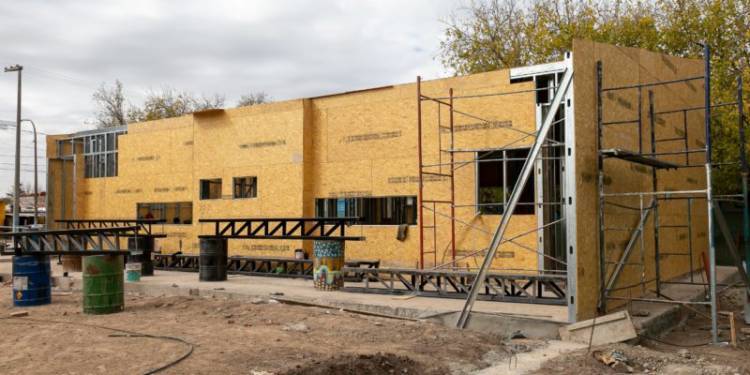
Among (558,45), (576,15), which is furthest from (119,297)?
(576,15)

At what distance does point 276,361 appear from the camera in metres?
7.87

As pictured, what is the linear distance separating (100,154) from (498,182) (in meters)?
19.0

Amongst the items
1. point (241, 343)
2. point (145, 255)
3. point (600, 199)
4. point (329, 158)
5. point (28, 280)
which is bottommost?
point (241, 343)

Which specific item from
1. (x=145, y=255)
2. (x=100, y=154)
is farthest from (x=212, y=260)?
(x=100, y=154)

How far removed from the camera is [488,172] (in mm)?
17391

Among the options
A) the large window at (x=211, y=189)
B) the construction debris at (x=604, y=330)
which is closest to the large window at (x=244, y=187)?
the large window at (x=211, y=189)

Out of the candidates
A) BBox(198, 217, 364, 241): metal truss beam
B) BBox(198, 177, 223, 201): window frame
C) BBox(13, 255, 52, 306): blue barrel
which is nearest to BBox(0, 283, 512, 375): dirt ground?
BBox(13, 255, 52, 306): blue barrel

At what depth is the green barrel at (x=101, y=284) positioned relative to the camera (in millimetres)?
12336

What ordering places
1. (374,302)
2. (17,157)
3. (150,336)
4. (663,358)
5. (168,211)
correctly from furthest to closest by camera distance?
(17,157) → (168,211) → (374,302) → (150,336) → (663,358)

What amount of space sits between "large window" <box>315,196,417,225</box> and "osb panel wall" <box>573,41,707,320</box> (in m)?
6.66

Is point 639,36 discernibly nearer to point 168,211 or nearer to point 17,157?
point 168,211

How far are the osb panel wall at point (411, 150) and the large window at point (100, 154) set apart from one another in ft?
38.0

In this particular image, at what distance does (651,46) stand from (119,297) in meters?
23.2

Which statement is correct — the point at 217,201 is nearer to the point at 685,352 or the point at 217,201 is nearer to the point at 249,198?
the point at 249,198
